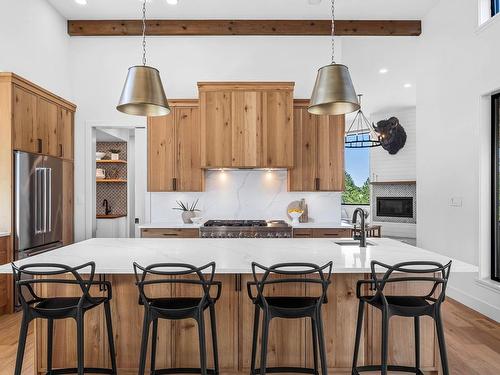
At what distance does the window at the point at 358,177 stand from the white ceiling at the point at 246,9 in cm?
546

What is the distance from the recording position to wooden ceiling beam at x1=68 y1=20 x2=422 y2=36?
5035mm

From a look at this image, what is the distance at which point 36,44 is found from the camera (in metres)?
4.40

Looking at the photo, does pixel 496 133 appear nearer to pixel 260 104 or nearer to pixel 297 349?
pixel 260 104

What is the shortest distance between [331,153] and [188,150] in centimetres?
191

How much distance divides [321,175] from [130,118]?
9.33 ft

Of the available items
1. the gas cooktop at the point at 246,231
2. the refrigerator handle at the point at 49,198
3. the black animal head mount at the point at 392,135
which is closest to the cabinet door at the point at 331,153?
the gas cooktop at the point at 246,231

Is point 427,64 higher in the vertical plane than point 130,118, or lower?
higher

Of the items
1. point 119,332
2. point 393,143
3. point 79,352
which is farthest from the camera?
point 393,143

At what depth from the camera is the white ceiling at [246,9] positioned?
460 centimetres

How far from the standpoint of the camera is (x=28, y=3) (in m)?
4.24

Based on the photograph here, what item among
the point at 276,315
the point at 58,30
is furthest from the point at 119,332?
the point at 58,30

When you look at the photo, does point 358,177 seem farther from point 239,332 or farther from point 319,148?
point 239,332

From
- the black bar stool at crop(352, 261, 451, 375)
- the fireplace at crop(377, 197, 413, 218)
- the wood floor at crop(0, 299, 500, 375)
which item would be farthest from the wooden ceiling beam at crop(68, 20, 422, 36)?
the fireplace at crop(377, 197, 413, 218)

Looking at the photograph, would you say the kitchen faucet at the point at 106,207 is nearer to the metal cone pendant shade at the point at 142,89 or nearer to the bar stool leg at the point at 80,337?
the metal cone pendant shade at the point at 142,89
